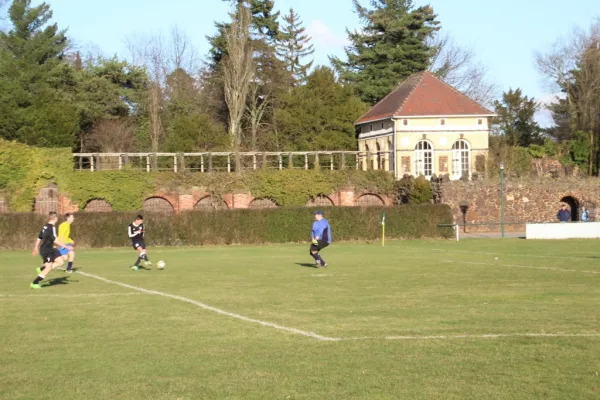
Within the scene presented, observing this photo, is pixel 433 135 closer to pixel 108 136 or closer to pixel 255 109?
pixel 255 109

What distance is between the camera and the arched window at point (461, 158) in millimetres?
64125

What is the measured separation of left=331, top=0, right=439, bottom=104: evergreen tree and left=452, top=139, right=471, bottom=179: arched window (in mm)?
14416

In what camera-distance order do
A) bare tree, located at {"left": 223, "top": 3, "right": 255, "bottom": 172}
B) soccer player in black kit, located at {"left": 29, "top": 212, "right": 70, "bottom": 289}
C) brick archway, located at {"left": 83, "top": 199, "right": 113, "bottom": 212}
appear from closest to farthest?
soccer player in black kit, located at {"left": 29, "top": 212, "right": 70, "bottom": 289}
brick archway, located at {"left": 83, "top": 199, "right": 113, "bottom": 212}
bare tree, located at {"left": 223, "top": 3, "right": 255, "bottom": 172}

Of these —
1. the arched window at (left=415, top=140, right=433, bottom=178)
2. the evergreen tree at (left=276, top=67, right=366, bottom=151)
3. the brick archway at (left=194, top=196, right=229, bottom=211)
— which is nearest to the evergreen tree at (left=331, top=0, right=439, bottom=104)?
the evergreen tree at (left=276, top=67, right=366, bottom=151)

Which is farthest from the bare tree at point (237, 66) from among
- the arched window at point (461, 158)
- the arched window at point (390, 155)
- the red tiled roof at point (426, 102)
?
the arched window at point (461, 158)

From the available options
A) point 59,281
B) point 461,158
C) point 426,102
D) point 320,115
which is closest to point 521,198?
point 461,158

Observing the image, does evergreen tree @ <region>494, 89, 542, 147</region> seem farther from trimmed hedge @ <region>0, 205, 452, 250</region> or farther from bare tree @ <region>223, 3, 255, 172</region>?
trimmed hedge @ <region>0, 205, 452, 250</region>

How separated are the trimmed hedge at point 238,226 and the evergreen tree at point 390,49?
29101 millimetres

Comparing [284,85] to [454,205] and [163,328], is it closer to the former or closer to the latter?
[454,205]

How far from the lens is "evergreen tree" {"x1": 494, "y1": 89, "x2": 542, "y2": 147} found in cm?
8538

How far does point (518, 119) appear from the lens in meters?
87.9

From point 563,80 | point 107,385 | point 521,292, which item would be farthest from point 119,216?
point 563,80

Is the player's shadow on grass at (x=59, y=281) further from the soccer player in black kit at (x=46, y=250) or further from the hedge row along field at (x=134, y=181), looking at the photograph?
the hedge row along field at (x=134, y=181)

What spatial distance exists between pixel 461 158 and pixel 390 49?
1708 cm
